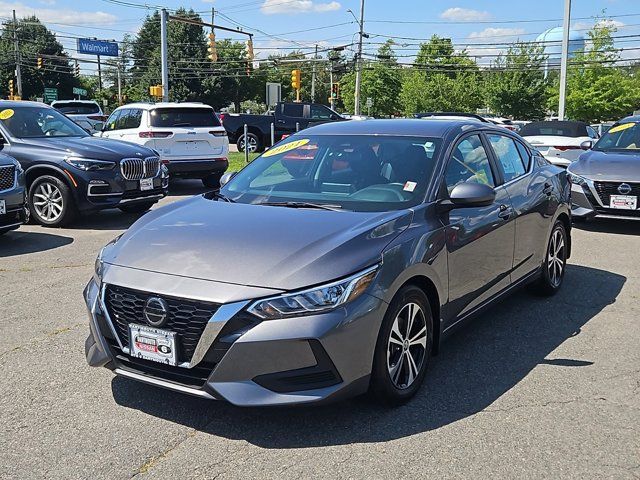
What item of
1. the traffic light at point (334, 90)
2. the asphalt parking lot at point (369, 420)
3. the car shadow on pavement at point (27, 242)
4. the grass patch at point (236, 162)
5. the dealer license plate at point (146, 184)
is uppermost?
the traffic light at point (334, 90)

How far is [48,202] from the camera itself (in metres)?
9.80

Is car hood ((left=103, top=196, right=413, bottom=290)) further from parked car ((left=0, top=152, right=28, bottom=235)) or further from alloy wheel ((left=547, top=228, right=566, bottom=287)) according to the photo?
parked car ((left=0, top=152, right=28, bottom=235))

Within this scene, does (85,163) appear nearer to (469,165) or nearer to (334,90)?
(469,165)

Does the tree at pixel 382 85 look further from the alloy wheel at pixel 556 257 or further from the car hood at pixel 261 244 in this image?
the car hood at pixel 261 244

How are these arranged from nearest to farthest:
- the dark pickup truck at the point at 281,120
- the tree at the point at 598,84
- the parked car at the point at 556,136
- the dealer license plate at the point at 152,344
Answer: the dealer license plate at the point at 152,344, the parked car at the point at 556,136, the dark pickup truck at the point at 281,120, the tree at the point at 598,84

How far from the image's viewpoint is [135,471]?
3.13m

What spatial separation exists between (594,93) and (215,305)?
142 feet

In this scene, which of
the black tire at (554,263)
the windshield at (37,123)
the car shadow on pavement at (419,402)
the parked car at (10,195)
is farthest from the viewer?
the windshield at (37,123)

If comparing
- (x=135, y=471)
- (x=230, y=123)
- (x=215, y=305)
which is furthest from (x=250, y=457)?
(x=230, y=123)

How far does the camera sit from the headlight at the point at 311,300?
3.19 metres

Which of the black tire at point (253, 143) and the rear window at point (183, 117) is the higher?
the rear window at point (183, 117)

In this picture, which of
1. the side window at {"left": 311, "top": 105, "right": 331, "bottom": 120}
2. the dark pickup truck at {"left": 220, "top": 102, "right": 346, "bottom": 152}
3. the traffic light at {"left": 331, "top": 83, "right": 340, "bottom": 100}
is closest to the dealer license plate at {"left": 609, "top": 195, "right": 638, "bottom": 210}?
the dark pickup truck at {"left": 220, "top": 102, "right": 346, "bottom": 152}

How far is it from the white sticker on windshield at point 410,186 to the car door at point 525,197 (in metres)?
1.18

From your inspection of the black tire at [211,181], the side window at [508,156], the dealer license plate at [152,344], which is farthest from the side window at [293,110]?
the dealer license plate at [152,344]
